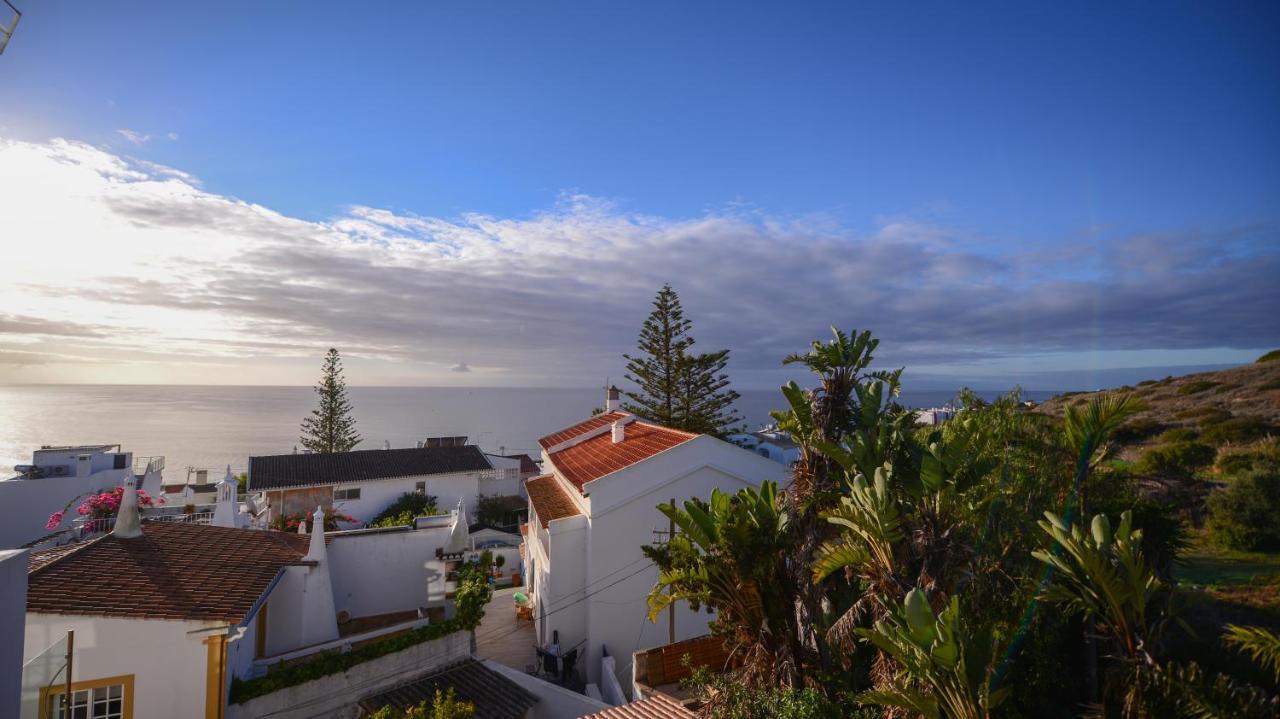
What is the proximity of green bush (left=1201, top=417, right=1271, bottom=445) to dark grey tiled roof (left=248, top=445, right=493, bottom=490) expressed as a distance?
29.3 meters

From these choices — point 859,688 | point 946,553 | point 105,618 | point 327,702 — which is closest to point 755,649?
point 859,688

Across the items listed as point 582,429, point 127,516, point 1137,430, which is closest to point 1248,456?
point 1137,430

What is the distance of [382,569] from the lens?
14461 millimetres

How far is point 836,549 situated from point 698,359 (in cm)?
2257

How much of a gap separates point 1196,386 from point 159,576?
37.8 m

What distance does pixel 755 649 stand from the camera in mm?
7691

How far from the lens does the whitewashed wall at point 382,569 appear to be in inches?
557

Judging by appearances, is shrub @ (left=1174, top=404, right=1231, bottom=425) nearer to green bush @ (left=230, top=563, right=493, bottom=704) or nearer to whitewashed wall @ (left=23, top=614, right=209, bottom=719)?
green bush @ (left=230, top=563, right=493, bottom=704)

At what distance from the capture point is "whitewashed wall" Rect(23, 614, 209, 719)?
8633mm

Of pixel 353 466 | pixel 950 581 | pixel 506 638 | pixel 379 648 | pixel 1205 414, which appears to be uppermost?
pixel 1205 414

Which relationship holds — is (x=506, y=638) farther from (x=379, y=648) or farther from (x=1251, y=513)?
(x=1251, y=513)

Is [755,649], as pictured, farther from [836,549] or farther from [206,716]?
[206,716]

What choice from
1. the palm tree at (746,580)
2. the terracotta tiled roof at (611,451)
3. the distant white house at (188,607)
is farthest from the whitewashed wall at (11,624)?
the terracotta tiled roof at (611,451)

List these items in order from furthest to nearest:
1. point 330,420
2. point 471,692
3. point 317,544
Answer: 1. point 330,420
2. point 317,544
3. point 471,692
